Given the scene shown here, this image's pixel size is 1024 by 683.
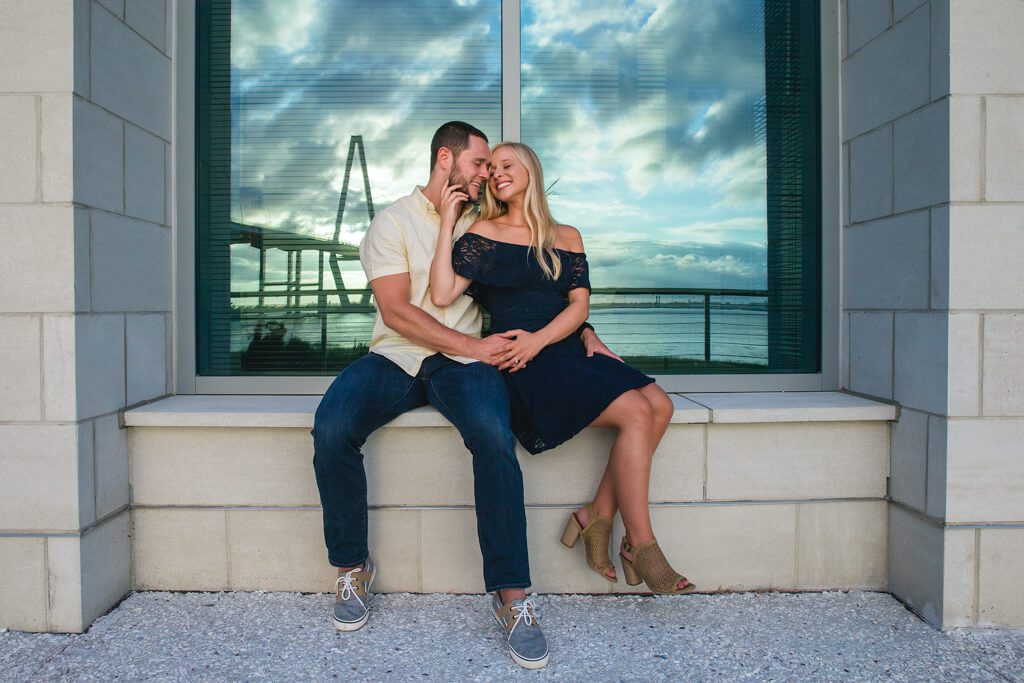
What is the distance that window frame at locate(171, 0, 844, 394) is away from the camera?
2.96 m

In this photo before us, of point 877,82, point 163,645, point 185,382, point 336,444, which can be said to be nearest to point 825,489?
point 877,82

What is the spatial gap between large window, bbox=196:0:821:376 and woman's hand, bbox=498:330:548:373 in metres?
0.71

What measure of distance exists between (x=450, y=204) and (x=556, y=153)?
750 mm

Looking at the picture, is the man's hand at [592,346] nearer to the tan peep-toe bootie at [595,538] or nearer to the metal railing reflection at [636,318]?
the metal railing reflection at [636,318]

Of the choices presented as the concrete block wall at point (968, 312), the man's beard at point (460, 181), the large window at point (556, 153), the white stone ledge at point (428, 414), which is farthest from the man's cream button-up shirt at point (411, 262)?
the concrete block wall at point (968, 312)

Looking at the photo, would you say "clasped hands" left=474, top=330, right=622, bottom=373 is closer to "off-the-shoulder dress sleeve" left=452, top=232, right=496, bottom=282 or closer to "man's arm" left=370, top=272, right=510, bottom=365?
"man's arm" left=370, top=272, right=510, bottom=365

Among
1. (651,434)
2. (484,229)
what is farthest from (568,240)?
(651,434)

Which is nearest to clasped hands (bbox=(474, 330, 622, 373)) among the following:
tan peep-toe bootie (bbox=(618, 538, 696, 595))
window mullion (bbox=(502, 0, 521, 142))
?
tan peep-toe bootie (bbox=(618, 538, 696, 595))

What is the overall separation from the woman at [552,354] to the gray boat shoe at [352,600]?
67 cm

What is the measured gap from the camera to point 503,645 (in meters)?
2.16

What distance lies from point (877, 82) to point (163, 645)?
3.04m

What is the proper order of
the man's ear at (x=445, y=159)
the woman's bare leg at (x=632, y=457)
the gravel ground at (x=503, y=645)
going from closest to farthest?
1. the gravel ground at (x=503, y=645)
2. the woman's bare leg at (x=632, y=457)
3. the man's ear at (x=445, y=159)

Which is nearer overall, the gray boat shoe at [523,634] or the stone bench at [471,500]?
the gray boat shoe at [523,634]

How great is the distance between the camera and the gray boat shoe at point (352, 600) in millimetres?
2244
